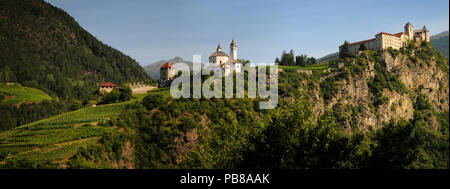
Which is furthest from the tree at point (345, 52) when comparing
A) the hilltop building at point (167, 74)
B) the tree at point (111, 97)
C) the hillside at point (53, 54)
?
the hillside at point (53, 54)

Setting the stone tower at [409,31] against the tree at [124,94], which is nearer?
the tree at [124,94]

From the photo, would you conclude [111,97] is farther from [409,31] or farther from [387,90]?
[409,31]

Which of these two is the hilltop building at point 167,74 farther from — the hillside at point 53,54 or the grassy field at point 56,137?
the hillside at point 53,54

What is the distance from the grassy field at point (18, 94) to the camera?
95.6 m

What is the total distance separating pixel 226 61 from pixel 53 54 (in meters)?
111

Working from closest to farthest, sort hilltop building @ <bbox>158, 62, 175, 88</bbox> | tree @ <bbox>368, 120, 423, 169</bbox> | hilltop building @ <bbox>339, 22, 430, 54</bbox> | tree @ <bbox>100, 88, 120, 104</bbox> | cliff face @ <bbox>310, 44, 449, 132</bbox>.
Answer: tree @ <bbox>368, 120, 423, 169</bbox> < tree @ <bbox>100, 88, 120, 104</bbox> < hilltop building @ <bbox>158, 62, 175, 88</bbox> < cliff face @ <bbox>310, 44, 449, 132</bbox> < hilltop building @ <bbox>339, 22, 430, 54</bbox>

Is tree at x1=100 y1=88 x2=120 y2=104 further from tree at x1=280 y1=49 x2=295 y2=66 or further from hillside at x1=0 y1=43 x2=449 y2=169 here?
tree at x1=280 y1=49 x2=295 y2=66

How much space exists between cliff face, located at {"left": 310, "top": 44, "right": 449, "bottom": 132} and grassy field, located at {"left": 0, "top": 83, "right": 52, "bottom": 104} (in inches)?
3079

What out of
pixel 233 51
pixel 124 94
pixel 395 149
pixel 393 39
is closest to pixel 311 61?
pixel 393 39

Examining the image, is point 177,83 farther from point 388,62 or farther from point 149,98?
point 388,62

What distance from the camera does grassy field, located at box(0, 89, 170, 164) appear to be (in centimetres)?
3878

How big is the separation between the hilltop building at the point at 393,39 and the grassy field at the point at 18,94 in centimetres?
8834

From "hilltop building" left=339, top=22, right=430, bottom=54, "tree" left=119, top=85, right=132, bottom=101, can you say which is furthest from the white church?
"hilltop building" left=339, top=22, right=430, bottom=54
